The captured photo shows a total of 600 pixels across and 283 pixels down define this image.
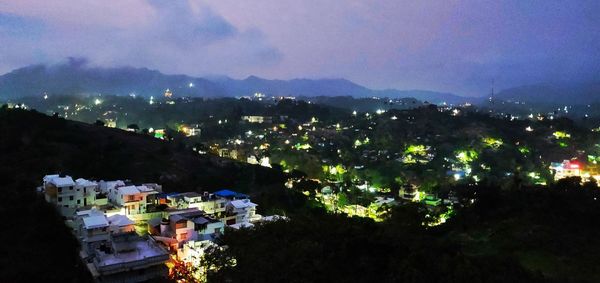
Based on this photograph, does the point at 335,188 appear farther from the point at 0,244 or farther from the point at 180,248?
the point at 0,244

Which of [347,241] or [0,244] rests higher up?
[347,241]

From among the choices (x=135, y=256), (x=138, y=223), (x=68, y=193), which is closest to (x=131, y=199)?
(x=138, y=223)

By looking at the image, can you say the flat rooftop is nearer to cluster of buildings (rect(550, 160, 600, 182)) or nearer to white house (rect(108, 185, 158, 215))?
white house (rect(108, 185, 158, 215))

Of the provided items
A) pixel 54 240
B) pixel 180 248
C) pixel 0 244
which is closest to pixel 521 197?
pixel 180 248

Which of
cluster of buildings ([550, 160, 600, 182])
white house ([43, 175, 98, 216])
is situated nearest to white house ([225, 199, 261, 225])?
white house ([43, 175, 98, 216])

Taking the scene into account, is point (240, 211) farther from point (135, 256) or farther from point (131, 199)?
point (135, 256)

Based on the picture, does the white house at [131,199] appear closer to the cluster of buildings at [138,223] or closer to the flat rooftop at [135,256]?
the cluster of buildings at [138,223]

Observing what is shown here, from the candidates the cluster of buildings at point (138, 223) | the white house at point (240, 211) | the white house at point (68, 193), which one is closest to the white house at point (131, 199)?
the cluster of buildings at point (138, 223)

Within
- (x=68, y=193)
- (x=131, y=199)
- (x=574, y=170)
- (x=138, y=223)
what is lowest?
(x=138, y=223)
